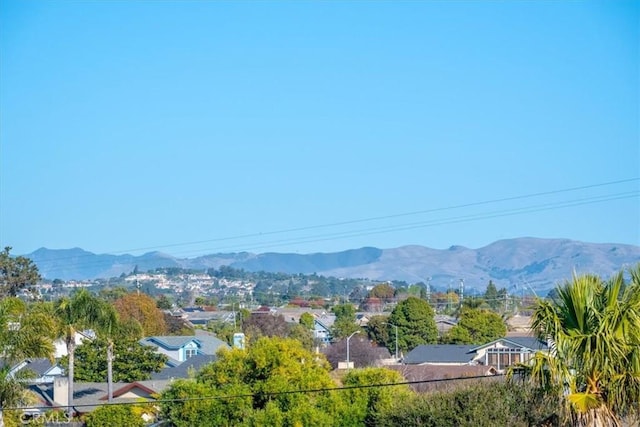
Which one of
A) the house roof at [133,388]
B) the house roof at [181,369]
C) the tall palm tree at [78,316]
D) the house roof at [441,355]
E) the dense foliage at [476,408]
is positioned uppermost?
the tall palm tree at [78,316]

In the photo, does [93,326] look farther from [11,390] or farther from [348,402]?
[11,390]

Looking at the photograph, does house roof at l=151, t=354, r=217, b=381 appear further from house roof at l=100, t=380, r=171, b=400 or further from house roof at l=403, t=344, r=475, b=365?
house roof at l=403, t=344, r=475, b=365

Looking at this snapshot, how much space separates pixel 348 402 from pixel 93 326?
67.5ft

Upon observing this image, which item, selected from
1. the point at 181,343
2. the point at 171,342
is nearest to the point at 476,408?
the point at 181,343

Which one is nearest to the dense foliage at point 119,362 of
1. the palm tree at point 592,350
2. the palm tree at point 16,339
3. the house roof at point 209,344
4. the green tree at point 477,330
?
the house roof at point 209,344

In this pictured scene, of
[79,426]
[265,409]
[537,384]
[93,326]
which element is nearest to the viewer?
[537,384]

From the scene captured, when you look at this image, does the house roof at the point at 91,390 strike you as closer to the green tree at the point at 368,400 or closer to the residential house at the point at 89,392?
the residential house at the point at 89,392

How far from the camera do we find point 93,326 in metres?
55.4

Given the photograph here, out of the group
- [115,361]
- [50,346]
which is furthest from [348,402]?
[115,361]

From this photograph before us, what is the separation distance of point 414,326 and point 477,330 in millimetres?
A: 8861

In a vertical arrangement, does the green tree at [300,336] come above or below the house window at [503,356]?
below

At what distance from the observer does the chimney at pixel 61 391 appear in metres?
56.4

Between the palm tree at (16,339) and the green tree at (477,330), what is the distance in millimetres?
68343

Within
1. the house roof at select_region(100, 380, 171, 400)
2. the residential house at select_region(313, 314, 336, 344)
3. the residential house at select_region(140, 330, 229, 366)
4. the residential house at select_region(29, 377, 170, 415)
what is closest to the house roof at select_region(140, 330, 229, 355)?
the residential house at select_region(140, 330, 229, 366)
